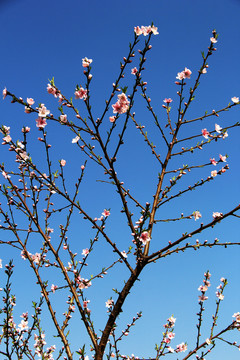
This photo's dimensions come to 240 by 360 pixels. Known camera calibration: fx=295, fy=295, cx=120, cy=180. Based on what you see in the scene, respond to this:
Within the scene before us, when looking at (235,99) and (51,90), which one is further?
(235,99)

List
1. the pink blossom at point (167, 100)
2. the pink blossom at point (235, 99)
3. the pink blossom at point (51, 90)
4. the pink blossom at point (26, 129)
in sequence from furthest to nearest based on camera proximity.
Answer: the pink blossom at point (167, 100)
the pink blossom at point (235, 99)
the pink blossom at point (26, 129)
the pink blossom at point (51, 90)

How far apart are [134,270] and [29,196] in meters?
1.77

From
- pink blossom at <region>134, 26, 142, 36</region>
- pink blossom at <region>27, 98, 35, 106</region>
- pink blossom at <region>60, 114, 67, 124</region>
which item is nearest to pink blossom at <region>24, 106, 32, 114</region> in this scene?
pink blossom at <region>27, 98, 35, 106</region>

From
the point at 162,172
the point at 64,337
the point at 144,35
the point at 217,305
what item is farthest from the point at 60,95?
the point at 217,305

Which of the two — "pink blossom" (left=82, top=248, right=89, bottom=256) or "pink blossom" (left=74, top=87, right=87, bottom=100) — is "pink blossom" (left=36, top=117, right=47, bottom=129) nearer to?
"pink blossom" (left=74, top=87, right=87, bottom=100)

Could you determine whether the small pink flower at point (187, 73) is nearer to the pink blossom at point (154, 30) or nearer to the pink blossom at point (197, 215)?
the pink blossom at point (154, 30)

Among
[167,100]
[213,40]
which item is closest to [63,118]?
[167,100]

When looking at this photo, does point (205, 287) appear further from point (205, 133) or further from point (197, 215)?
point (205, 133)

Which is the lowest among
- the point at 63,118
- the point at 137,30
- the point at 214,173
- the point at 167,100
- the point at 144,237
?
the point at 144,237

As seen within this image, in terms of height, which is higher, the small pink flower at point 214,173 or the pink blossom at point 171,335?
the small pink flower at point 214,173

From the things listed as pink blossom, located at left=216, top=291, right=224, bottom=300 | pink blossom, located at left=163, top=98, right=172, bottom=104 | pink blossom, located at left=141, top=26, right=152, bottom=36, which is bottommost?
pink blossom, located at left=216, top=291, right=224, bottom=300

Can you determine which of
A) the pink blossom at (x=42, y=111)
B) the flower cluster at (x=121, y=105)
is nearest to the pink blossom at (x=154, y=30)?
the flower cluster at (x=121, y=105)

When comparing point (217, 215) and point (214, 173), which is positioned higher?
point (214, 173)

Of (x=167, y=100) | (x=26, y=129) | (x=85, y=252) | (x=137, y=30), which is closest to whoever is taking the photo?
(x=137, y=30)
